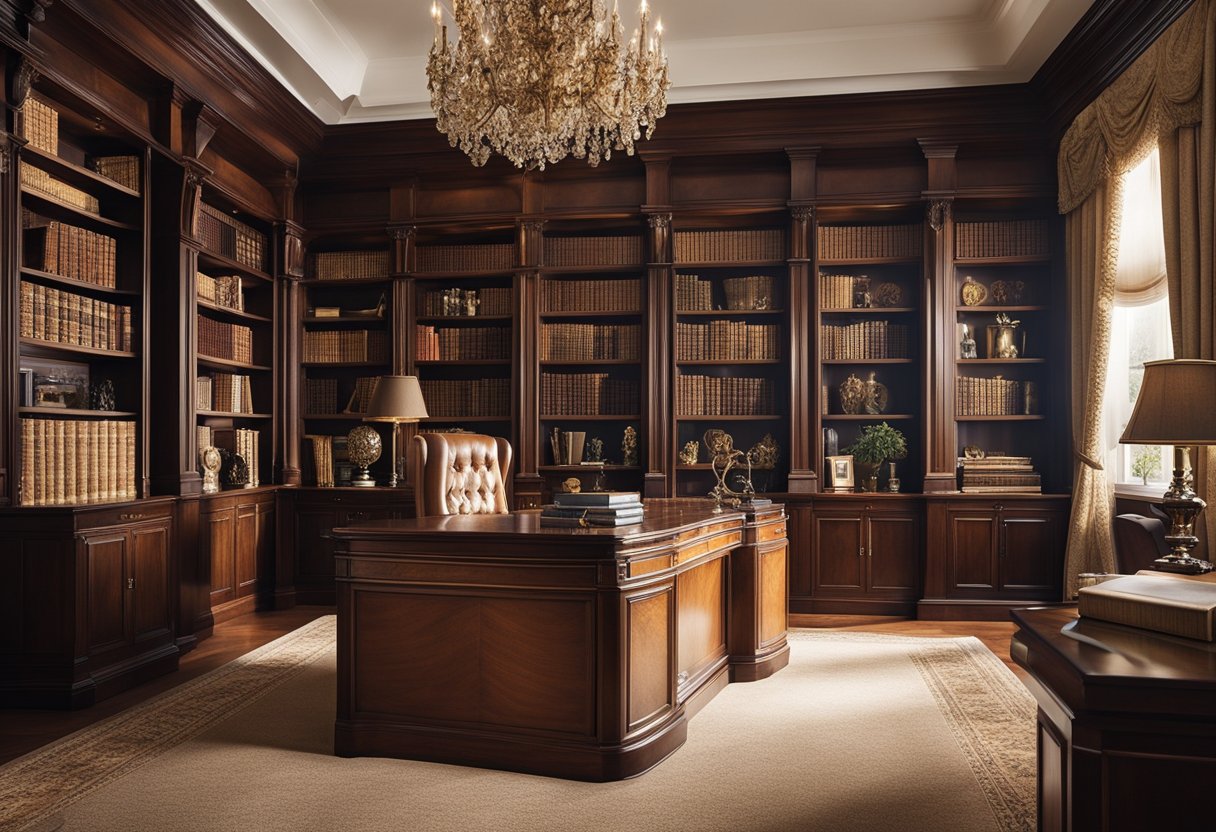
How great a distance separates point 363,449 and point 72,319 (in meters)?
2.33

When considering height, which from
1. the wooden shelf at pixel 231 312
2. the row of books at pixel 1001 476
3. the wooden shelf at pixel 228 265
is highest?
the wooden shelf at pixel 228 265

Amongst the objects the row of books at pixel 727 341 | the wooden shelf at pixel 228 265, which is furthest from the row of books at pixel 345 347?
the row of books at pixel 727 341

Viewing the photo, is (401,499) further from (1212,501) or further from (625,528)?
(1212,501)

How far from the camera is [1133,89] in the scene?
473 cm

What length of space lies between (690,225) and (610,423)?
5.24ft

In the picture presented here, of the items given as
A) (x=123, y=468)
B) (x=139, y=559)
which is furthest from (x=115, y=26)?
(x=139, y=559)

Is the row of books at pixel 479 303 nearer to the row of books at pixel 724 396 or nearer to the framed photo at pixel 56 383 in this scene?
the row of books at pixel 724 396

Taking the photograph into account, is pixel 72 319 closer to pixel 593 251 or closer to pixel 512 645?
pixel 512 645

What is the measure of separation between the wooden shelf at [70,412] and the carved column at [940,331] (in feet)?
16.3

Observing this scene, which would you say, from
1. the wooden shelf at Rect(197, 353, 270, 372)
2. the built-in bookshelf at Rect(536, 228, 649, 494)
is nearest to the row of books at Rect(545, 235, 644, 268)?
the built-in bookshelf at Rect(536, 228, 649, 494)

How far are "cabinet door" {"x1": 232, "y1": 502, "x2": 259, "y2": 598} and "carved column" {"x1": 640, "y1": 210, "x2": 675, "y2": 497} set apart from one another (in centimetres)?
273

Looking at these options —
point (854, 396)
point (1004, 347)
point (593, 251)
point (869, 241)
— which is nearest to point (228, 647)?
point (593, 251)

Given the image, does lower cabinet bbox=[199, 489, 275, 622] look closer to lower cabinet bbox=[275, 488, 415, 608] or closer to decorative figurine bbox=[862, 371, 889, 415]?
lower cabinet bbox=[275, 488, 415, 608]

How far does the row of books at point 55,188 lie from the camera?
13.9 feet
